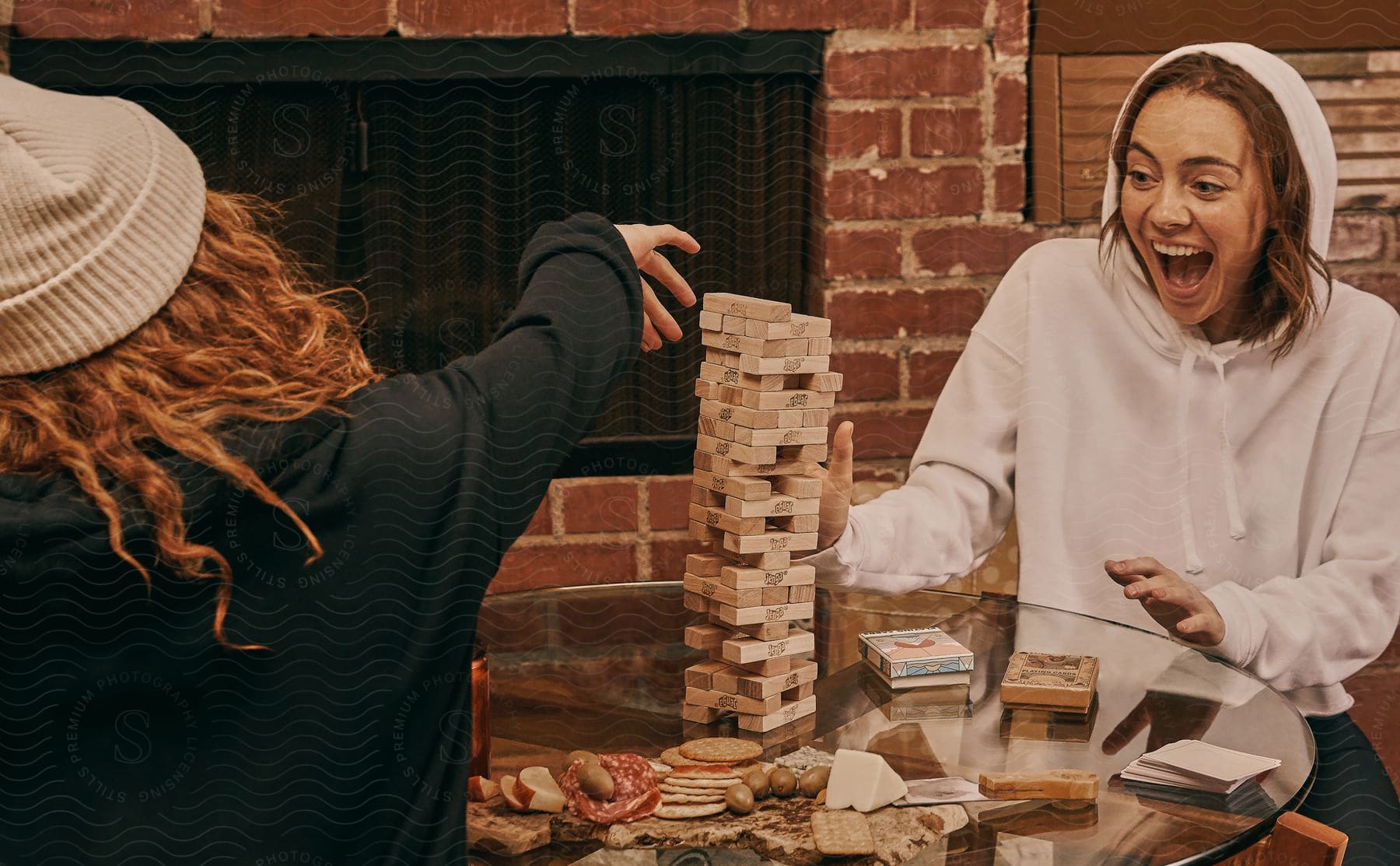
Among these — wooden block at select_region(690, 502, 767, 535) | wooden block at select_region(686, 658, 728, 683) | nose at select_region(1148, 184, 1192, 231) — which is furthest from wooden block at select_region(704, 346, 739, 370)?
nose at select_region(1148, 184, 1192, 231)

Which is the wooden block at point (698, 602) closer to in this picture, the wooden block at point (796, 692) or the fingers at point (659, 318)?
the wooden block at point (796, 692)

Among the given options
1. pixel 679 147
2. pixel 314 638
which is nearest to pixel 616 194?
pixel 679 147

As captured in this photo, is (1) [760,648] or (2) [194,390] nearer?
(2) [194,390]

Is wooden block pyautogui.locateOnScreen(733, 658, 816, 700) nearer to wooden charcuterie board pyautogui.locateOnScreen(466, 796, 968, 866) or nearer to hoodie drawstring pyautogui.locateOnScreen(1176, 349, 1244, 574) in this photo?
wooden charcuterie board pyautogui.locateOnScreen(466, 796, 968, 866)

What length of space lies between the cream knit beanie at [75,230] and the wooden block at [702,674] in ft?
1.62

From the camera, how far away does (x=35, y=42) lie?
1.39 metres

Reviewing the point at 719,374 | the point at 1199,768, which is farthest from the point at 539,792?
the point at 1199,768

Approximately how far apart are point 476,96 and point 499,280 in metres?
0.20

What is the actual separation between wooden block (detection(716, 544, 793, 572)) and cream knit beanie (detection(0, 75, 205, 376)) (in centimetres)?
47

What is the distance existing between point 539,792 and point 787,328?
1.22ft

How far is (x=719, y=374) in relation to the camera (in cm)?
106

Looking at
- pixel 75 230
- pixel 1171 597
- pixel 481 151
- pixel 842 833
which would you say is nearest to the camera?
pixel 75 230

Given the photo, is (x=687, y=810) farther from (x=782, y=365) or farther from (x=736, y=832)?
(x=782, y=365)

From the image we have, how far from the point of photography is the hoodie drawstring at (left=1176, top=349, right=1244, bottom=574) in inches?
52.7
